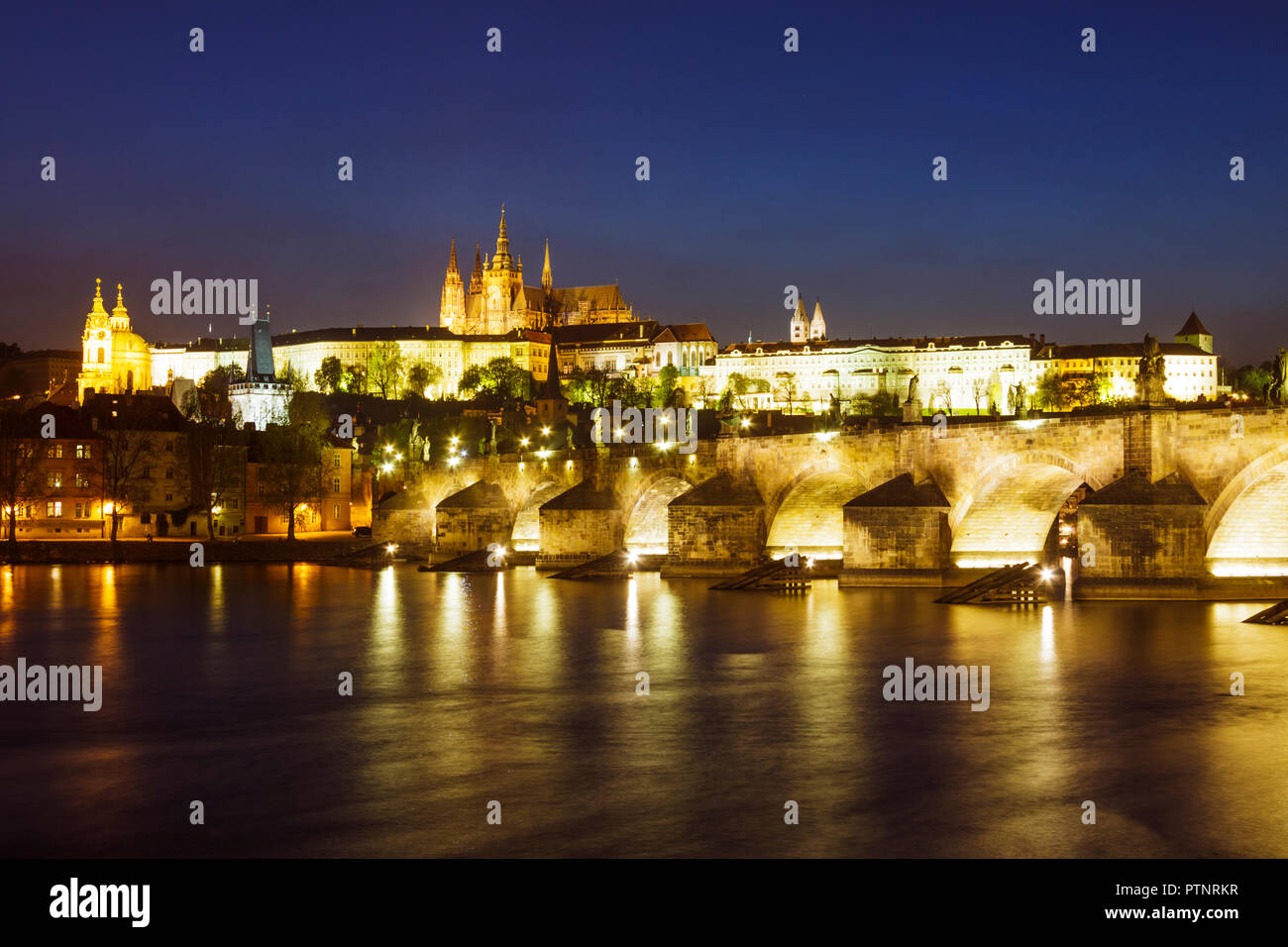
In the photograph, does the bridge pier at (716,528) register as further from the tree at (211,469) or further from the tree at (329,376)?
the tree at (329,376)

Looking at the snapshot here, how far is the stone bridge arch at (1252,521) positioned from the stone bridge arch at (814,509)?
12468mm

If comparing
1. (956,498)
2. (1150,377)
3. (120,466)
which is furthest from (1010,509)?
(120,466)

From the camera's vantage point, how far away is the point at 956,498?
39031 mm

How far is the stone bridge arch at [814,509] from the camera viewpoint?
4384 centimetres

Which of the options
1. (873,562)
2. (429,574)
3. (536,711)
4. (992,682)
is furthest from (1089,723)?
(429,574)

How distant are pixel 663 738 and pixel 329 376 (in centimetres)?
16836

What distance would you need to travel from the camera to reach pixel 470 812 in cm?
1458

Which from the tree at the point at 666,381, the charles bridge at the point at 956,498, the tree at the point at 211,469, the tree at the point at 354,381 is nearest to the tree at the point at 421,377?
the tree at the point at 354,381

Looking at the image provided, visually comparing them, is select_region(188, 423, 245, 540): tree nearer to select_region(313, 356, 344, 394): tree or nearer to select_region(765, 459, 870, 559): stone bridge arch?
select_region(765, 459, 870, 559): stone bridge arch

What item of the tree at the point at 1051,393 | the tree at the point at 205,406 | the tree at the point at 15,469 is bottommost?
the tree at the point at 15,469

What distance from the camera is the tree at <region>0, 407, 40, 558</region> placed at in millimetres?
62750

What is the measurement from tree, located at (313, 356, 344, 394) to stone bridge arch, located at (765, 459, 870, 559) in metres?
139

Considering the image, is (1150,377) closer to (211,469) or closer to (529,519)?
(529,519)
